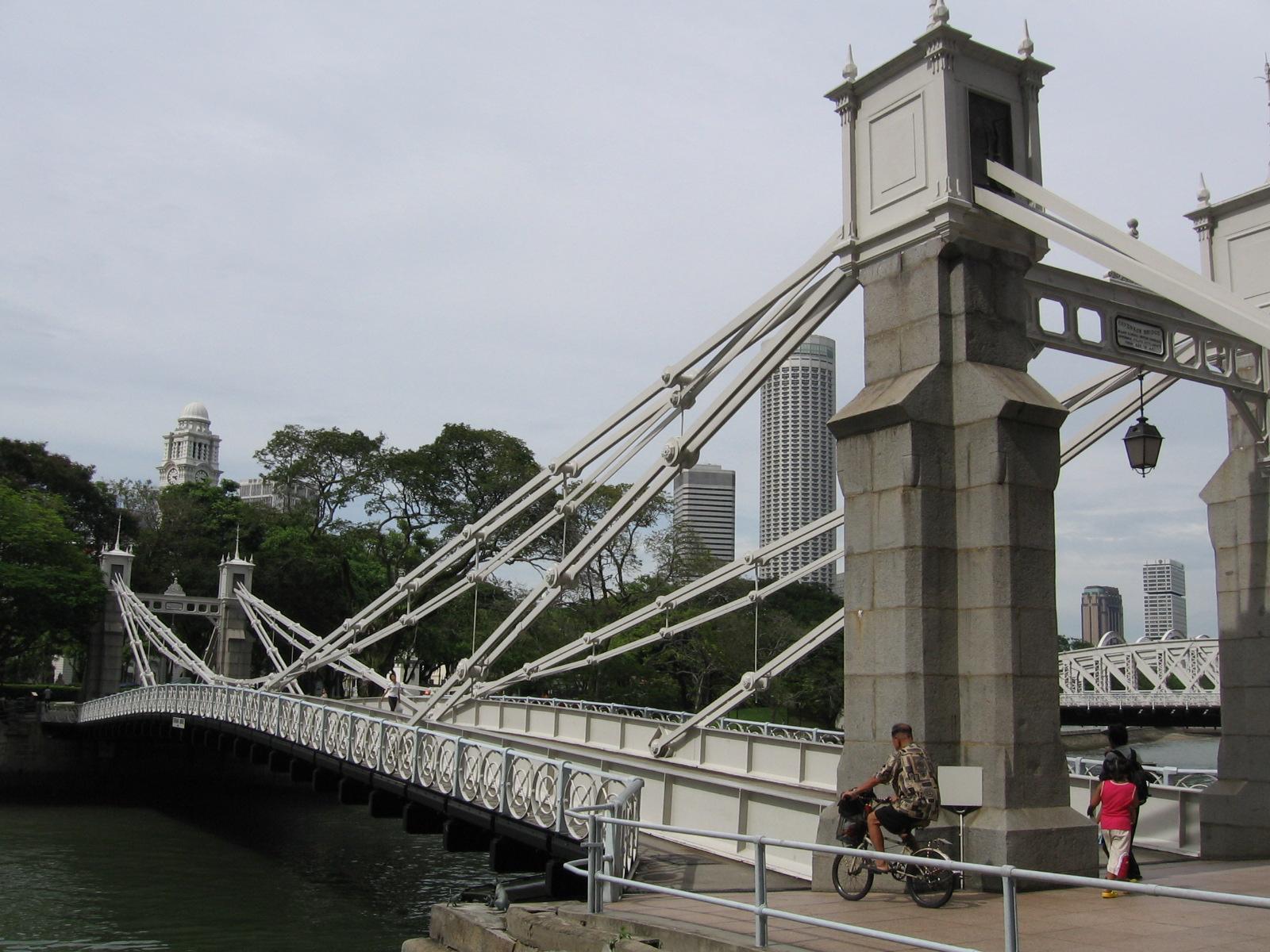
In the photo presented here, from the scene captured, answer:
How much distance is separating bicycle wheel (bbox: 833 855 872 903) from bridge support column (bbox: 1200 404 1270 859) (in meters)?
4.96

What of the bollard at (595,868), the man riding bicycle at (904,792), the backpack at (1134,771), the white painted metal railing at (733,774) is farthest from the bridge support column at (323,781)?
the backpack at (1134,771)

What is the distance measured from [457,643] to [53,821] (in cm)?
1666

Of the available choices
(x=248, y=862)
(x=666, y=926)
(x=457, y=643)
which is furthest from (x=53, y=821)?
(x=666, y=926)

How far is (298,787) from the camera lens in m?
37.2

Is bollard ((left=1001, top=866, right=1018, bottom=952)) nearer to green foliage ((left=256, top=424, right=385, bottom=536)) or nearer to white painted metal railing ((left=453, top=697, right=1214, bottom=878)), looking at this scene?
white painted metal railing ((left=453, top=697, right=1214, bottom=878))

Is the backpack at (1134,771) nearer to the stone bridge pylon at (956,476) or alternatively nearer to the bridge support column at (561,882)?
the stone bridge pylon at (956,476)


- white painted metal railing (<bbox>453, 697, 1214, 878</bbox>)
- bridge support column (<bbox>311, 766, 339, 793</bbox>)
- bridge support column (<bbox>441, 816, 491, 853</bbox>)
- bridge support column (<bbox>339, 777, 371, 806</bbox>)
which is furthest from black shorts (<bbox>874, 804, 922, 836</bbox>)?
bridge support column (<bbox>311, 766, 339, 793</bbox>)

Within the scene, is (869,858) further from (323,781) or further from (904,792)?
(323,781)

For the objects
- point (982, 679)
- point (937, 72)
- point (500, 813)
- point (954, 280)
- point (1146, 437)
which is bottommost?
point (500, 813)

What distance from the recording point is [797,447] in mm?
140375

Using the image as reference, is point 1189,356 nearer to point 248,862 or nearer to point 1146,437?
point 1146,437

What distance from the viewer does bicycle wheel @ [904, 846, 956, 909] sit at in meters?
7.38

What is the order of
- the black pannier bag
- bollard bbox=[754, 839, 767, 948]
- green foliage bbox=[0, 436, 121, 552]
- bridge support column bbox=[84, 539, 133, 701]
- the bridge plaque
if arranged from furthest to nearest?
1. green foliage bbox=[0, 436, 121, 552]
2. bridge support column bbox=[84, 539, 133, 701]
3. the bridge plaque
4. the black pannier bag
5. bollard bbox=[754, 839, 767, 948]

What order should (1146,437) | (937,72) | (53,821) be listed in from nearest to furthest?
(937,72)
(1146,437)
(53,821)
